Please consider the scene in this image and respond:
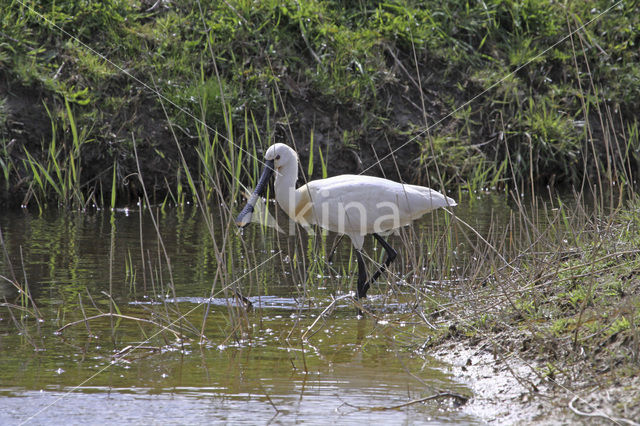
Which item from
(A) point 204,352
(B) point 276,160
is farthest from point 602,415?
(B) point 276,160

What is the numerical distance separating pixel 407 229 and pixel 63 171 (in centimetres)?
357

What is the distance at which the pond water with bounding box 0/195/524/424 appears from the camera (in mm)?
3499

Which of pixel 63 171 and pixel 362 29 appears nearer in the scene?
pixel 63 171

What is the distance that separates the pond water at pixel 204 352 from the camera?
3.50 m

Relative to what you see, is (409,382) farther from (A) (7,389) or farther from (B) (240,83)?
(B) (240,83)

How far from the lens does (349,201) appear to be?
6.10m

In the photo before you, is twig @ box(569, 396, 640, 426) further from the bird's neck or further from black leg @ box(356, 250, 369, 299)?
the bird's neck

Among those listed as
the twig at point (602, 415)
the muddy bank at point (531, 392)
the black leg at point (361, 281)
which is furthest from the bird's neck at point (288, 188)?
the twig at point (602, 415)

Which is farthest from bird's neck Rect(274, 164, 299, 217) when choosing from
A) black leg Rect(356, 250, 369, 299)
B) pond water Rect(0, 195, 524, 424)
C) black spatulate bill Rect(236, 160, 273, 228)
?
black leg Rect(356, 250, 369, 299)

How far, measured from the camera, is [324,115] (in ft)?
32.0

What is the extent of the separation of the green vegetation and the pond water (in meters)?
2.41

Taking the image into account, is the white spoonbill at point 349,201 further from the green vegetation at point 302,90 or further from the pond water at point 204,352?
the green vegetation at point 302,90

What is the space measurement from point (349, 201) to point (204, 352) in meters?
→ 2.06

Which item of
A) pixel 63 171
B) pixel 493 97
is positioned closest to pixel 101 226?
pixel 63 171
